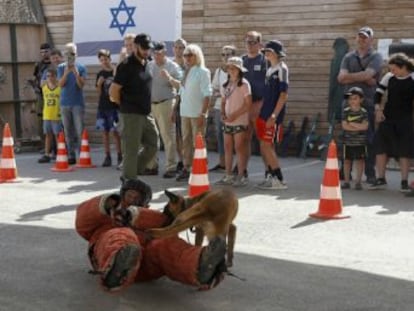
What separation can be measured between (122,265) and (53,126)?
8413 mm

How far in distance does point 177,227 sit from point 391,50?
7117mm

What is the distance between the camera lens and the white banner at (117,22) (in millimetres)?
13914

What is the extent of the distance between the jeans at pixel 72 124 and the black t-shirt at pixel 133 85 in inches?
141

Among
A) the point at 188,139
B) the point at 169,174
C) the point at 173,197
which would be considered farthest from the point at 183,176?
the point at 173,197

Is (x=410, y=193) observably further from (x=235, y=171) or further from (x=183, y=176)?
(x=183, y=176)

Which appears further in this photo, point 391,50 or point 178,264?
point 391,50

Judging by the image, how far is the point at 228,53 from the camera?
413 inches

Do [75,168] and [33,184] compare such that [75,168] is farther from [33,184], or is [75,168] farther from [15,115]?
[15,115]

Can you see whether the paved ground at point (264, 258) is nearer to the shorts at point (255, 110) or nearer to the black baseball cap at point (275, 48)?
the shorts at point (255, 110)

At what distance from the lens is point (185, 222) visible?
4.62 meters

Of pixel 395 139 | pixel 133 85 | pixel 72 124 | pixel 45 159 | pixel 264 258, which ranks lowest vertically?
pixel 45 159

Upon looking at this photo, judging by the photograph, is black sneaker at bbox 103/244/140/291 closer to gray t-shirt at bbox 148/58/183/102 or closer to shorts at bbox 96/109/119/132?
gray t-shirt at bbox 148/58/183/102

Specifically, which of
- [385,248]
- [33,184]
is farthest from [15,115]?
[385,248]

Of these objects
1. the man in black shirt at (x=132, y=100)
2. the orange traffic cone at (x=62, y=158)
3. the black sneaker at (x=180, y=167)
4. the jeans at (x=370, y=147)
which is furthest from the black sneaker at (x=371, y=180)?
the orange traffic cone at (x=62, y=158)
